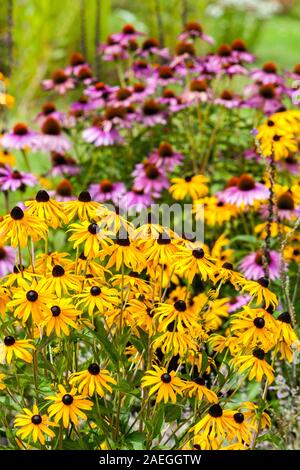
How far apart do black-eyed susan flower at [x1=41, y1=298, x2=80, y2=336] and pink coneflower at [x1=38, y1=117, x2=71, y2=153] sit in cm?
190

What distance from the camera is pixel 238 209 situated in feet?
9.82

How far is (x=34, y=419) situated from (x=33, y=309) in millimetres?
227

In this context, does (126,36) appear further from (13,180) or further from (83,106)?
(13,180)

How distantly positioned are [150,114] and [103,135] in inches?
10.1

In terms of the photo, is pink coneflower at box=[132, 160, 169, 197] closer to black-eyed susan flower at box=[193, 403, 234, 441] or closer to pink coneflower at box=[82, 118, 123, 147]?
pink coneflower at box=[82, 118, 123, 147]

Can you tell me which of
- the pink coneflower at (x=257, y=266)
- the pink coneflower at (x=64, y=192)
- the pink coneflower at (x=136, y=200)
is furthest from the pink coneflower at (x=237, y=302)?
the pink coneflower at (x=64, y=192)

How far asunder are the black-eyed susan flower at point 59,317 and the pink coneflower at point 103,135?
173cm

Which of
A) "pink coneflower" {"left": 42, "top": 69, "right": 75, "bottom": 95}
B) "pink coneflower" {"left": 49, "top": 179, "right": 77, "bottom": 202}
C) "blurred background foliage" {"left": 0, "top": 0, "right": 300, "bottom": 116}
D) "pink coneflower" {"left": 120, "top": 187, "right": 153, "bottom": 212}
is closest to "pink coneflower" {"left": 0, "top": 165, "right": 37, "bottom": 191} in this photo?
"pink coneflower" {"left": 49, "top": 179, "right": 77, "bottom": 202}

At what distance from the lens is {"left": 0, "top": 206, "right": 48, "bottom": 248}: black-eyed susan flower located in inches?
67.7

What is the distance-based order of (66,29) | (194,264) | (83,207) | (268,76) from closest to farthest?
1. (194,264)
2. (83,207)
3. (268,76)
4. (66,29)

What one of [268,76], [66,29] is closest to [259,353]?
[268,76]

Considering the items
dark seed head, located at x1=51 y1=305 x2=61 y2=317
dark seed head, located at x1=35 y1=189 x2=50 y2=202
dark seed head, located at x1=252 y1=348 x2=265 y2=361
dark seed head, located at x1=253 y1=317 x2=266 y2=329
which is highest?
dark seed head, located at x1=35 y1=189 x2=50 y2=202

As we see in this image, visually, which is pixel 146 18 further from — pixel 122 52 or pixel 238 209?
pixel 238 209

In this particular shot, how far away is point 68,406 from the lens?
1641 mm
